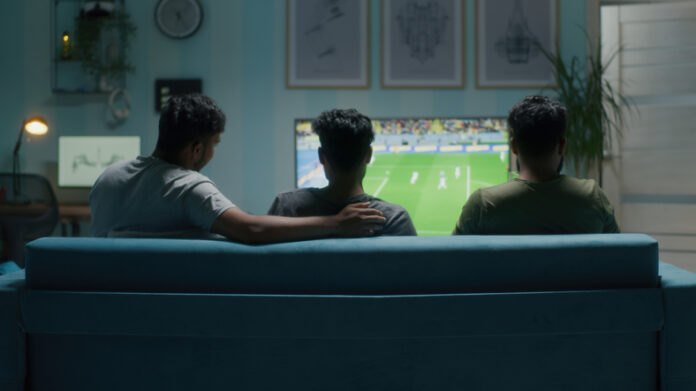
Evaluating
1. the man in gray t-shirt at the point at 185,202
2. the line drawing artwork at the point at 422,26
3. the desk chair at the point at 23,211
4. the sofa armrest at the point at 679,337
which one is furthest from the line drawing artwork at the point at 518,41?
the desk chair at the point at 23,211

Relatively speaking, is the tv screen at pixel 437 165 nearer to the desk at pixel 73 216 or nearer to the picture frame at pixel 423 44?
the picture frame at pixel 423 44

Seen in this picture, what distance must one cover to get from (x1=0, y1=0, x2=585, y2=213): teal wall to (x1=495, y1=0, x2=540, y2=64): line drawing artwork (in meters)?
0.24

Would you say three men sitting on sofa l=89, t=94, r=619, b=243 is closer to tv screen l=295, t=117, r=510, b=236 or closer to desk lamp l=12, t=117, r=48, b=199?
tv screen l=295, t=117, r=510, b=236

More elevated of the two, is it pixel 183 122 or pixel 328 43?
pixel 328 43

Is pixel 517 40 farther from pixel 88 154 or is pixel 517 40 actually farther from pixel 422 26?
pixel 88 154

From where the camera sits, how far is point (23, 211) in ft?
12.8

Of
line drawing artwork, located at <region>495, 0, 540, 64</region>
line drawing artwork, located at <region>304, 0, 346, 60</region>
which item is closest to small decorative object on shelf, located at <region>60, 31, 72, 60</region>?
line drawing artwork, located at <region>304, 0, 346, 60</region>

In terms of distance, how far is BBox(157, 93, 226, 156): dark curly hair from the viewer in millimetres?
1643

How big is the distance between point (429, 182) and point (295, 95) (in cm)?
126

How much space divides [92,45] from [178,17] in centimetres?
72

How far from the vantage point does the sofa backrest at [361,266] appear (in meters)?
1.31

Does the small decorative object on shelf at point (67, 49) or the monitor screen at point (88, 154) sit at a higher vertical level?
the small decorative object on shelf at point (67, 49)

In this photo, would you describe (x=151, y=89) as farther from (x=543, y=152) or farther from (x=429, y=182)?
(x=543, y=152)

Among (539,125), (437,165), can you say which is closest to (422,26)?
(437,165)
